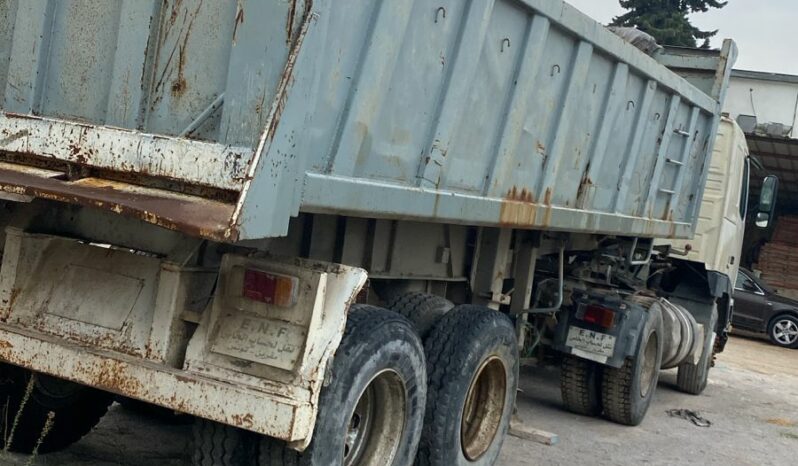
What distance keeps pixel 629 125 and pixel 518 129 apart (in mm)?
1871

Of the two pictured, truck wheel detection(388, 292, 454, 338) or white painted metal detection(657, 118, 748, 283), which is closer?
truck wheel detection(388, 292, 454, 338)

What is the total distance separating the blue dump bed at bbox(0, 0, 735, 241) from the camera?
322 cm

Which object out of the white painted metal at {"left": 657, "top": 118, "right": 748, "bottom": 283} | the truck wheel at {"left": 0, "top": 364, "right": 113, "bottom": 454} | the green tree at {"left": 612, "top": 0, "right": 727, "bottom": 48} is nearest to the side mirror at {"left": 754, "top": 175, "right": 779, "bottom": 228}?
the white painted metal at {"left": 657, "top": 118, "right": 748, "bottom": 283}

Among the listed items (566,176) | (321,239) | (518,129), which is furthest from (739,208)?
(321,239)

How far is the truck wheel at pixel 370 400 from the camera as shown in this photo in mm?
3660

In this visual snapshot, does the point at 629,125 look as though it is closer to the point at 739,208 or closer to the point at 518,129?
the point at 518,129

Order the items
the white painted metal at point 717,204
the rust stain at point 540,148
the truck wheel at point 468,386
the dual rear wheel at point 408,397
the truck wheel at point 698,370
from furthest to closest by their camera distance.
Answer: the truck wheel at point 698,370, the white painted metal at point 717,204, the rust stain at point 540,148, the truck wheel at point 468,386, the dual rear wheel at point 408,397

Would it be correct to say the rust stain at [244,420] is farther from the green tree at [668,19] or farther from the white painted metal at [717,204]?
the green tree at [668,19]

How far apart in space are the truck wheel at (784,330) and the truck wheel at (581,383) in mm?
11053

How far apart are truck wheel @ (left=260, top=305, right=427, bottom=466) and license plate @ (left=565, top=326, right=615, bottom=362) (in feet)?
10.9

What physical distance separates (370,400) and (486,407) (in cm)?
141

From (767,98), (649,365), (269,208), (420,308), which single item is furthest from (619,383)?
(767,98)

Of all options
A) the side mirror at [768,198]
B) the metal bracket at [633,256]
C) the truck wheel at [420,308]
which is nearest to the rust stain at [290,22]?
the truck wheel at [420,308]

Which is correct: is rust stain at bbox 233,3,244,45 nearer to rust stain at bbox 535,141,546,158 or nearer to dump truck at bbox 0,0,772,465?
dump truck at bbox 0,0,772,465
